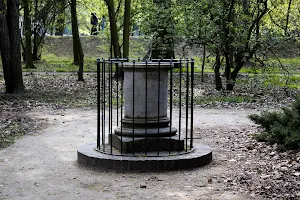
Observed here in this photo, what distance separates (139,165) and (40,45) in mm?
30203

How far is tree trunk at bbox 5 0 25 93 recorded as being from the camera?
17484 mm

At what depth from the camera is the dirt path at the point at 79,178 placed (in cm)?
658

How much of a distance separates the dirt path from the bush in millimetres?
899

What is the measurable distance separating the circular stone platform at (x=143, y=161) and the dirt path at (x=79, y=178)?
173 millimetres

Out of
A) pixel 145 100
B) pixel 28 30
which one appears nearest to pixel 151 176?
pixel 145 100

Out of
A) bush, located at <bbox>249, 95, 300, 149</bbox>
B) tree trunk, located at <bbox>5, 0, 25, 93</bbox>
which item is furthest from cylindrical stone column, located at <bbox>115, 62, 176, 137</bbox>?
tree trunk, located at <bbox>5, 0, 25, 93</bbox>

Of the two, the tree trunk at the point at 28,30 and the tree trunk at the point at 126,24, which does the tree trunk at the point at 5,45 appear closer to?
the tree trunk at the point at 28,30

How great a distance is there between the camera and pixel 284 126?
9039mm

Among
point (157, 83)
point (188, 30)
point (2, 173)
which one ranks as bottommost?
point (2, 173)

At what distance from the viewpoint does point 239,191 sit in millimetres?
6547

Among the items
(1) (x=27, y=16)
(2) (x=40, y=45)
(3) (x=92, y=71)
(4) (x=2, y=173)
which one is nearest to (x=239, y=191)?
(4) (x=2, y=173)

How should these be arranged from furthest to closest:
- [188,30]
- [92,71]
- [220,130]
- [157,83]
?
[92,71] < [188,30] < [220,130] < [157,83]

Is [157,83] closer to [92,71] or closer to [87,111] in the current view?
[87,111]

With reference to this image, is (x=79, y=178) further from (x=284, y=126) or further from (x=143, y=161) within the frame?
(x=284, y=126)
